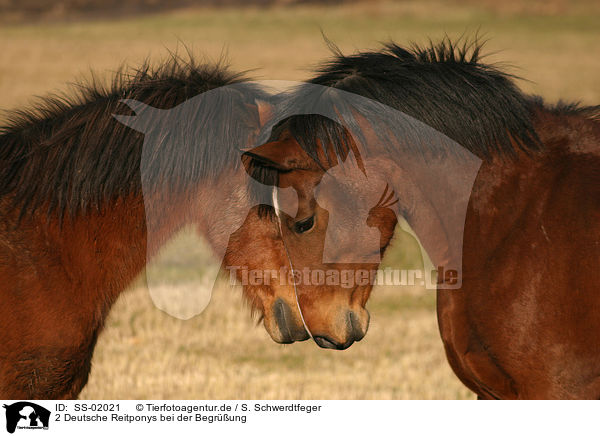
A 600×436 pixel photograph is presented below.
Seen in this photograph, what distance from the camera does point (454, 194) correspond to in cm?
336

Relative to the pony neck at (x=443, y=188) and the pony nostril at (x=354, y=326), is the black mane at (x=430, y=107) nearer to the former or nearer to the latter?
the pony neck at (x=443, y=188)

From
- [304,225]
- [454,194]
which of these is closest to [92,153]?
[304,225]

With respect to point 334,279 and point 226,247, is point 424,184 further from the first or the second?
point 226,247

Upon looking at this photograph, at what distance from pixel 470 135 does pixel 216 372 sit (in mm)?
3195

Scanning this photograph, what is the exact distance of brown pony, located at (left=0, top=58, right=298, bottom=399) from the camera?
131 inches

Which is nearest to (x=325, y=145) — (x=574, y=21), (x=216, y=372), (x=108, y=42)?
(x=216, y=372)

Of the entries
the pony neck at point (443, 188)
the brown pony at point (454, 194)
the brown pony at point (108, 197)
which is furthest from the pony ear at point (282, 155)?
the pony neck at point (443, 188)

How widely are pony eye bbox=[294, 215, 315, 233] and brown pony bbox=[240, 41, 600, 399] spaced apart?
1 centimetres

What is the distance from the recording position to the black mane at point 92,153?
11.2ft

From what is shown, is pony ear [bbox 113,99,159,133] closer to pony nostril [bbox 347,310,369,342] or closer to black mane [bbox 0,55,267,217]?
black mane [bbox 0,55,267,217]

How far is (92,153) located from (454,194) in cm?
178
